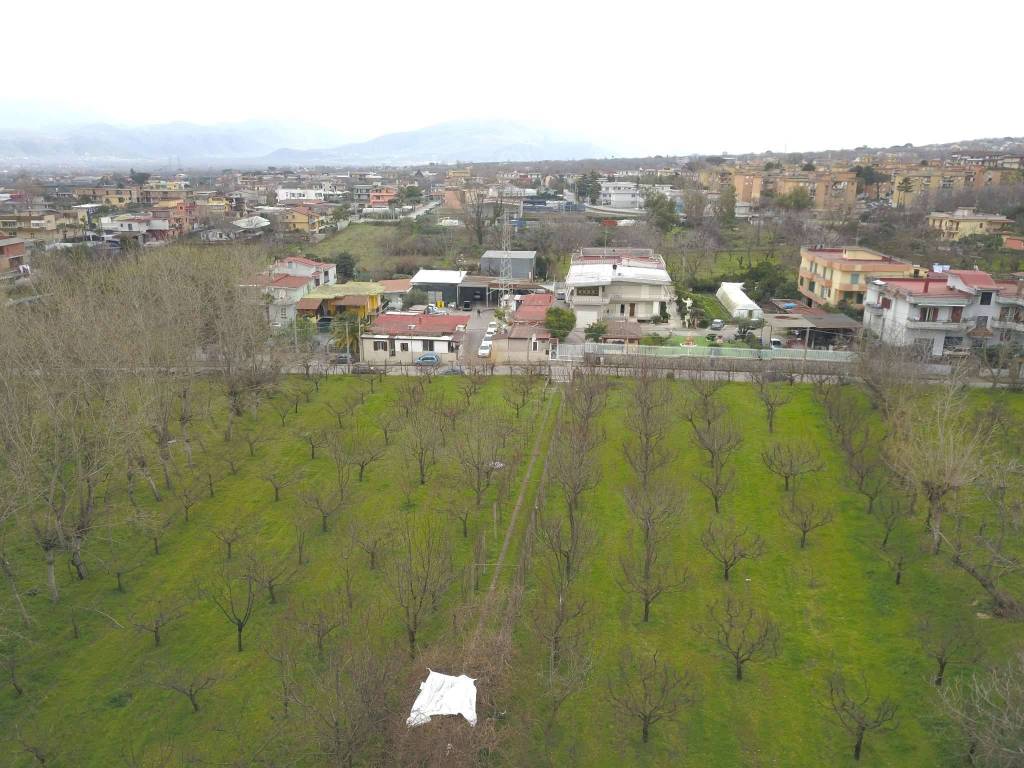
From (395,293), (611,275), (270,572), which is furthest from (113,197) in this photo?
(270,572)

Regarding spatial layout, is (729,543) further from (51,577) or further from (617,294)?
(617,294)

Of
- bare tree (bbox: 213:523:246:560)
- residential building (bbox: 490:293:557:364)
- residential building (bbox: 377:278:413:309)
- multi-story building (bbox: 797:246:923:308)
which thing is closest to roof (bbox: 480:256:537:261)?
residential building (bbox: 377:278:413:309)

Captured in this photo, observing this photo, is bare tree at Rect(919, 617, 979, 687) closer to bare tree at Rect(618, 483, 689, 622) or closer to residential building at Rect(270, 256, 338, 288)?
bare tree at Rect(618, 483, 689, 622)

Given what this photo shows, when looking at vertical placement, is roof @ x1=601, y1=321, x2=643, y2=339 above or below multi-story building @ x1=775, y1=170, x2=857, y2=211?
below

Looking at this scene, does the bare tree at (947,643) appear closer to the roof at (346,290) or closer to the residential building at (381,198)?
the roof at (346,290)

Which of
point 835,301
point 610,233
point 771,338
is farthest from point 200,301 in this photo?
point 610,233

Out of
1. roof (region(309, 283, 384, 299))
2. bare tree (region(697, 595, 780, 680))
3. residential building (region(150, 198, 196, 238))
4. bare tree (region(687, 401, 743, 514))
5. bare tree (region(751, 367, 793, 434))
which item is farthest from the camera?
residential building (region(150, 198, 196, 238))
